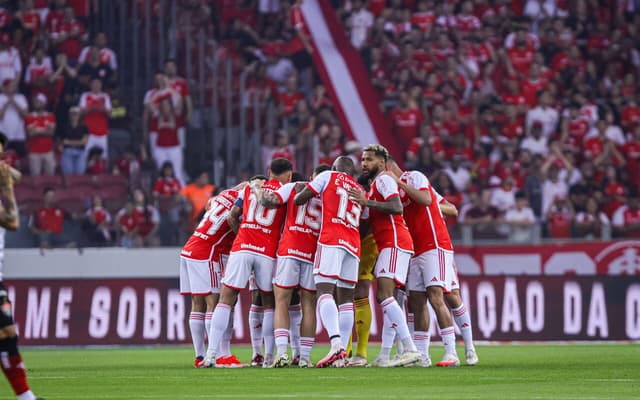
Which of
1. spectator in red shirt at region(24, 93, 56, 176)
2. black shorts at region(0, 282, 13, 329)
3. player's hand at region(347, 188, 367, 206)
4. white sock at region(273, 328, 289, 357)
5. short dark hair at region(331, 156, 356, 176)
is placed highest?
spectator in red shirt at region(24, 93, 56, 176)

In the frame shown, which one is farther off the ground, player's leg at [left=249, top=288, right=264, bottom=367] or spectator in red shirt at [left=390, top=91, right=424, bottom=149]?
spectator in red shirt at [left=390, top=91, right=424, bottom=149]

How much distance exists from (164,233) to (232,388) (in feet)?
38.5

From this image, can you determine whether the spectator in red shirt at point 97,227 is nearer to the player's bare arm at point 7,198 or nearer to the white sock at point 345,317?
the white sock at point 345,317

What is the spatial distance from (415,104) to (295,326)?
1306cm

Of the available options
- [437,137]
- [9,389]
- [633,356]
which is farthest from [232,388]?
[437,137]

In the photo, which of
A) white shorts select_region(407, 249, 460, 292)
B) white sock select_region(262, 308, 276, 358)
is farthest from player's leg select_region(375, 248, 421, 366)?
white sock select_region(262, 308, 276, 358)

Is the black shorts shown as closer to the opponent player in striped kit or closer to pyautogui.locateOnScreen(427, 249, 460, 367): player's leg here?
the opponent player in striped kit

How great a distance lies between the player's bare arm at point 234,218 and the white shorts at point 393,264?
73.3 inches

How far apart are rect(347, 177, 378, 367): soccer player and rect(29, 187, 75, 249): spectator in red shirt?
30.5 feet

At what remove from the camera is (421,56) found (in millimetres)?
28547

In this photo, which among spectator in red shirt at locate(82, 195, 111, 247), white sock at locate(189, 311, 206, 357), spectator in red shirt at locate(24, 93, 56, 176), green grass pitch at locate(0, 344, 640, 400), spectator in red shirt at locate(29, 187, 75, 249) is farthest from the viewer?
spectator in red shirt at locate(24, 93, 56, 176)

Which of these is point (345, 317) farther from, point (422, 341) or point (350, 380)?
point (350, 380)

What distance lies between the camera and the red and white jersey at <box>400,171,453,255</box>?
47.9 ft

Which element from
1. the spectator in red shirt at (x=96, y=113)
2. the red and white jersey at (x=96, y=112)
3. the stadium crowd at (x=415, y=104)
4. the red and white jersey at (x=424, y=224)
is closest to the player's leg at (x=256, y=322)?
the red and white jersey at (x=424, y=224)
